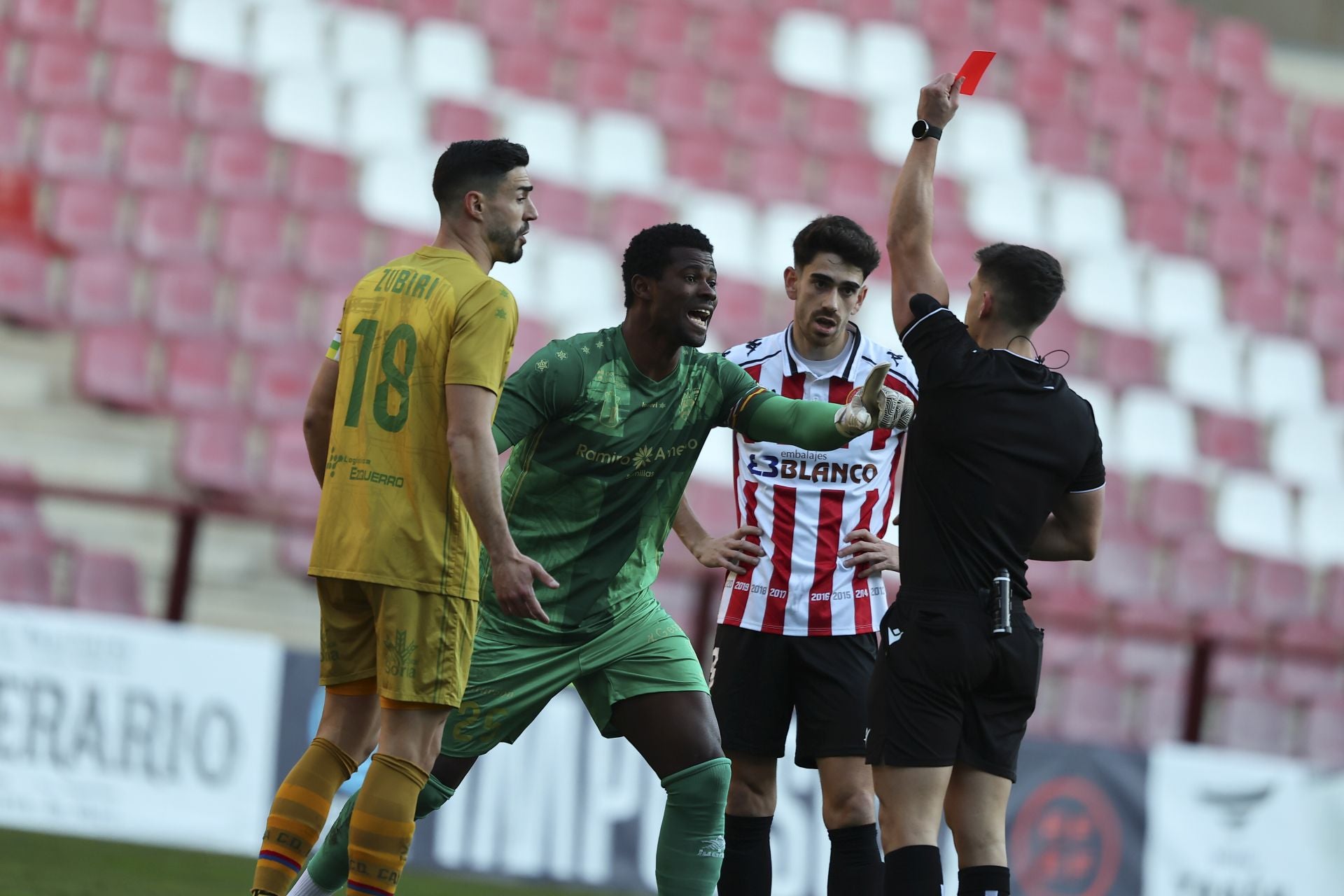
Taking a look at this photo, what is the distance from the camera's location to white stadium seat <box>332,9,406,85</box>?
14.0 m

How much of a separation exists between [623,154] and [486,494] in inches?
406

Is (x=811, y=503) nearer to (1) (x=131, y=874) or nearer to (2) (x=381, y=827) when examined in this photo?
(2) (x=381, y=827)

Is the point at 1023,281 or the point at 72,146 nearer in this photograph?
the point at 1023,281

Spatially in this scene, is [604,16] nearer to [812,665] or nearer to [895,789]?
[812,665]

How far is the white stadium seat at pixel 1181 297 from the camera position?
1461cm

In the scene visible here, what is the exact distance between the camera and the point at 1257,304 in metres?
14.9

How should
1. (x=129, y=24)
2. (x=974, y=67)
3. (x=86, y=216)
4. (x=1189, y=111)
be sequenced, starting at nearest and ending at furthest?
(x=974, y=67)
(x=86, y=216)
(x=129, y=24)
(x=1189, y=111)

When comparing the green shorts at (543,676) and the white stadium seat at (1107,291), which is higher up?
the white stadium seat at (1107,291)

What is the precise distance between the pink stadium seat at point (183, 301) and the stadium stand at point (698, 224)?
0.07 ft

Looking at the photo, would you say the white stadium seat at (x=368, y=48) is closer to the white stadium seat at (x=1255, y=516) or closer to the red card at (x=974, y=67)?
the white stadium seat at (x=1255, y=516)

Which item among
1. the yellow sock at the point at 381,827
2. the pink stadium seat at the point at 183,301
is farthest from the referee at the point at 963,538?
the pink stadium seat at the point at 183,301

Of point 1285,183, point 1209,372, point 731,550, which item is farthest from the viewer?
point 1285,183

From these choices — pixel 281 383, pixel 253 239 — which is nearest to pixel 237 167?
pixel 253 239

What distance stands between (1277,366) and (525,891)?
30.7 ft
